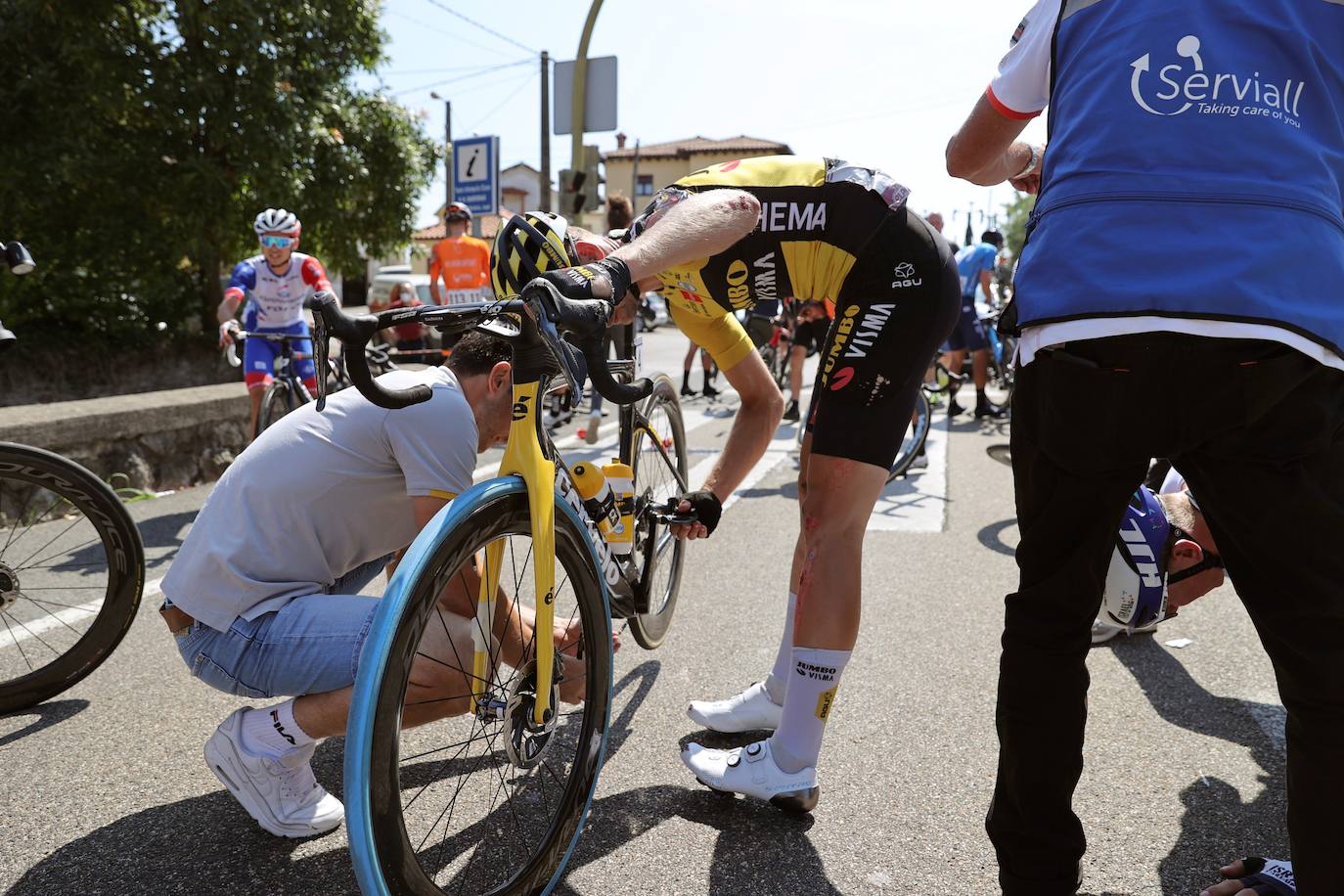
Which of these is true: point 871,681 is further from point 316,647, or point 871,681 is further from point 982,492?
point 982,492

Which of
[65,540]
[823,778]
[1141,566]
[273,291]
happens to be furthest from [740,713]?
[273,291]

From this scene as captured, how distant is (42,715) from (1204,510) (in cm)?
310

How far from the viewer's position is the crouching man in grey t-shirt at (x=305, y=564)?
2.04 metres

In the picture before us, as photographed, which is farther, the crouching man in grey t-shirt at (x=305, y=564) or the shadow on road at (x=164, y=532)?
the shadow on road at (x=164, y=532)

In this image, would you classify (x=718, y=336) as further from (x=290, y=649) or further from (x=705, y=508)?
(x=290, y=649)

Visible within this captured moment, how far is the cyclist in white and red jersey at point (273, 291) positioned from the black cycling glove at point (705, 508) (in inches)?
163

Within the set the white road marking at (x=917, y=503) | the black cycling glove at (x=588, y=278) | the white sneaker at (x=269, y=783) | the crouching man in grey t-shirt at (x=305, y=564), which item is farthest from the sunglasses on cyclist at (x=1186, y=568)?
the white sneaker at (x=269, y=783)

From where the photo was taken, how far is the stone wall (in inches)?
209

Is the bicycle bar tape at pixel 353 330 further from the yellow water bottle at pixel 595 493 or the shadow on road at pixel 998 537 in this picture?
the shadow on road at pixel 998 537

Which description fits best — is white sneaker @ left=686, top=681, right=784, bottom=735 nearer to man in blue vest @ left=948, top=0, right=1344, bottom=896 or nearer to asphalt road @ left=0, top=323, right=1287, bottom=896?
asphalt road @ left=0, top=323, right=1287, bottom=896

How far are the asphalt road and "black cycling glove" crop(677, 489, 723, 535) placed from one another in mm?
570

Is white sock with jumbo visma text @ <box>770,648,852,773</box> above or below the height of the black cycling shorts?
below

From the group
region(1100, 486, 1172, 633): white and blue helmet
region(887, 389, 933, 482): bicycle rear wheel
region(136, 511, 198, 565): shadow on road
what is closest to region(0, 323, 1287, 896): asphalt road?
region(1100, 486, 1172, 633): white and blue helmet

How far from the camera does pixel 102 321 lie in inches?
540
